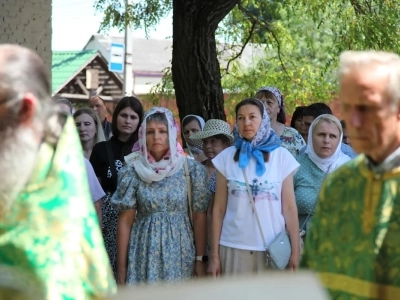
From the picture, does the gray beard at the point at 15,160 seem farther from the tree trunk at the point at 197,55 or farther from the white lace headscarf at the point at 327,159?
the tree trunk at the point at 197,55

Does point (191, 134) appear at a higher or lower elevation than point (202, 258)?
higher

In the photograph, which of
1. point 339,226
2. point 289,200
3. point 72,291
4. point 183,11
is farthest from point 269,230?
point 183,11

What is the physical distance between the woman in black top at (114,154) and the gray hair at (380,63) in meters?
3.93

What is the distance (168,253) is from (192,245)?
202mm

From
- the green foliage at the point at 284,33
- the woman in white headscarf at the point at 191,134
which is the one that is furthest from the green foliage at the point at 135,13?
the woman in white headscarf at the point at 191,134

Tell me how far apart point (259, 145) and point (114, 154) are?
1444 millimetres

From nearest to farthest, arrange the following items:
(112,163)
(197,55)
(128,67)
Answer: (112,163)
(197,55)
(128,67)

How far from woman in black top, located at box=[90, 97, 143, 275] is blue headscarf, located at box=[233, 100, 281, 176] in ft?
3.94

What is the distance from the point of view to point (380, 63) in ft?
10.8

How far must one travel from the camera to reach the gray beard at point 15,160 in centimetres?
295

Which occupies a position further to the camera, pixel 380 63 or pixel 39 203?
pixel 380 63

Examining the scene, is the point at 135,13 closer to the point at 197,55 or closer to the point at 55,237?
the point at 197,55

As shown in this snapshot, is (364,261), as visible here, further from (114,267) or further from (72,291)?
(114,267)

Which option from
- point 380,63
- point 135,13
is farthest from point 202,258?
point 135,13
